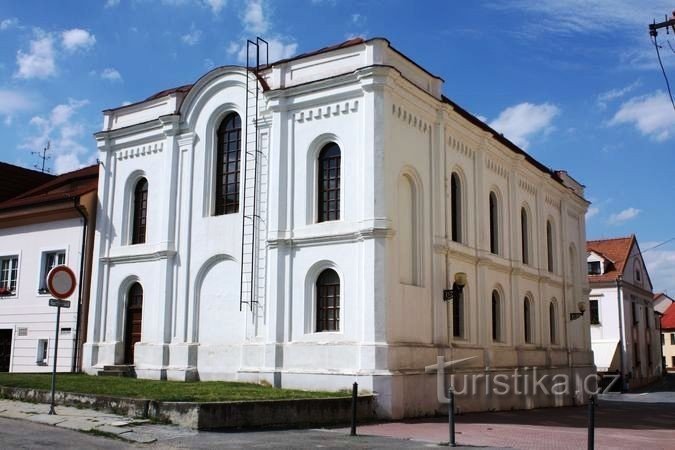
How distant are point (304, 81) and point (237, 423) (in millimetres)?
10991

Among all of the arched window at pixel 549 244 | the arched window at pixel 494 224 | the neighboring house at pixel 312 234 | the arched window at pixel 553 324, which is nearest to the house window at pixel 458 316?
the neighboring house at pixel 312 234

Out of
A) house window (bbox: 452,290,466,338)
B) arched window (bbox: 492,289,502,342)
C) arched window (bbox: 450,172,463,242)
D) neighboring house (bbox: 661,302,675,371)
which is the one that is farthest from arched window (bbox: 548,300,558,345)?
neighboring house (bbox: 661,302,675,371)

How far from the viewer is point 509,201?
29438mm

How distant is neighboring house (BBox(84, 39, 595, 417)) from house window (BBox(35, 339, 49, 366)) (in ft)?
10.5

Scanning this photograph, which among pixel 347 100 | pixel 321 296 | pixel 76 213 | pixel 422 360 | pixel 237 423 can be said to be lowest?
pixel 237 423

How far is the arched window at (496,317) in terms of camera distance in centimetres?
2723

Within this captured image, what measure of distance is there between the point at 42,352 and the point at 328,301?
1315cm

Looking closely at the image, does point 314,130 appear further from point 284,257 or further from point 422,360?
point 422,360

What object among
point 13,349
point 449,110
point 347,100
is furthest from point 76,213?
point 449,110

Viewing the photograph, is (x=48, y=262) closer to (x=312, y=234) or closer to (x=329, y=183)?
(x=312, y=234)

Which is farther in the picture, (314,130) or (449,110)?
(449,110)

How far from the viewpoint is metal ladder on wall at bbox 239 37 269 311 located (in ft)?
71.7

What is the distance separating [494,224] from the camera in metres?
28.3

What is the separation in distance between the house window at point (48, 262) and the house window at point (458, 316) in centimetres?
1472
